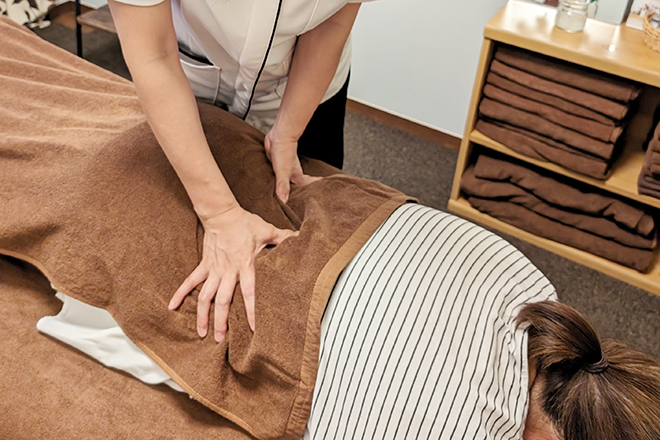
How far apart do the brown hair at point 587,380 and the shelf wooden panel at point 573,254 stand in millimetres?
1132

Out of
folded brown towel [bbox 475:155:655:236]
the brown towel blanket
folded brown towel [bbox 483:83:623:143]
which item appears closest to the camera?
the brown towel blanket

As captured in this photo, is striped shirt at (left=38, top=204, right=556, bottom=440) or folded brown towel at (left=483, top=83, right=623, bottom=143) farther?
folded brown towel at (left=483, top=83, right=623, bottom=143)

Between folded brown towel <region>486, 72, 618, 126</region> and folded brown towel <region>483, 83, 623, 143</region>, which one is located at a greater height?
folded brown towel <region>486, 72, 618, 126</region>

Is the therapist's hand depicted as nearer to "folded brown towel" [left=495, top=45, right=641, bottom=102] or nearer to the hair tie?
the hair tie

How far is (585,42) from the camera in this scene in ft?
5.81

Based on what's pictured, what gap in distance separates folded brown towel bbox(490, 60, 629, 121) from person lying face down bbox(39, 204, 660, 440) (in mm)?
954

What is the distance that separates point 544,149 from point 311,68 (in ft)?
3.17

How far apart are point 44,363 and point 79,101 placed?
0.63 m

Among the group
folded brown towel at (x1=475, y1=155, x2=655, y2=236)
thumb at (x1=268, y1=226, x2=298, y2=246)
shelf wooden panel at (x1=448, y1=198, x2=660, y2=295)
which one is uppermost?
thumb at (x1=268, y1=226, x2=298, y2=246)

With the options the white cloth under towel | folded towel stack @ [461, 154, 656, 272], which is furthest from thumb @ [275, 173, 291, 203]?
folded towel stack @ [461, 154, 656, 272]

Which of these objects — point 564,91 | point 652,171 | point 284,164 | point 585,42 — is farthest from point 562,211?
point 284,164

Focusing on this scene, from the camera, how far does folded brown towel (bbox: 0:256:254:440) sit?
1.02m

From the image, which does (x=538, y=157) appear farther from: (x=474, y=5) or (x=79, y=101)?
(x=79, y=101)

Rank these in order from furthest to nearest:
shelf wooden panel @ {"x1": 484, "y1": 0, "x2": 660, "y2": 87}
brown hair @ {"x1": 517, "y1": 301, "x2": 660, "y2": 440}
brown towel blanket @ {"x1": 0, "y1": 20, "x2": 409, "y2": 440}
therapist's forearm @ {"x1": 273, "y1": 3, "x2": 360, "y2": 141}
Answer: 1. shelf wooden panel @ {"x1": 484, "y1": 0, "x2": 660, "y2": 87}
2. therapist's forearm @ {"x1": 273, "y1": 3, "x2": 360, "y2": 141}
3. brown towel blanket @ {"x1": 0, "y1": 20, "x2": 409, "y2": 440}
4. brown hair @ {"x1": 517, "y1": 301, "x2": 660, "y2": 440}
